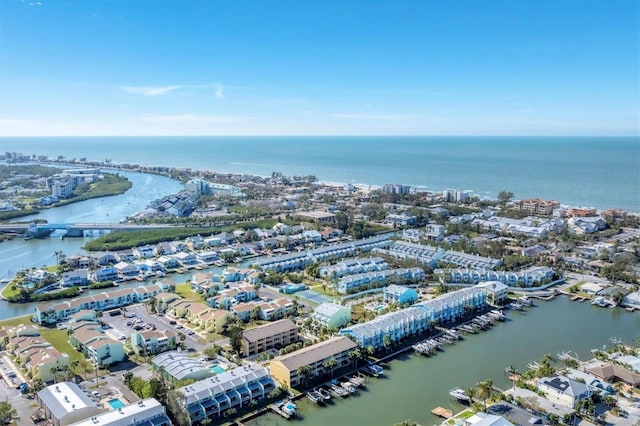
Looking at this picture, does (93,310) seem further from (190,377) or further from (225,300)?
(190,377)

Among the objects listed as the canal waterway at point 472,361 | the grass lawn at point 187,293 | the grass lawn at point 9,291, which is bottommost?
the canal waterway at point 472,361

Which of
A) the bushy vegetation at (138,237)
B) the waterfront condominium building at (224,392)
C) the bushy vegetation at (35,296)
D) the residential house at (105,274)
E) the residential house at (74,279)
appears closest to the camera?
the waterfront condominium building at (224,392)

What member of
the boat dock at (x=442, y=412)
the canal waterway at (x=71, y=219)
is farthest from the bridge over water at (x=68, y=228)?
the boat dock at (x=442, y=412)

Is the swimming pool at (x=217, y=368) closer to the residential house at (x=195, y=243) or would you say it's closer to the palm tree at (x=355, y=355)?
the palm tree at (x=355, y=355)

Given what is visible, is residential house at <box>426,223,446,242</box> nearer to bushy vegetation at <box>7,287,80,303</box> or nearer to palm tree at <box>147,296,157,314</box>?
palm tree at <box>147,296,157,314</box>

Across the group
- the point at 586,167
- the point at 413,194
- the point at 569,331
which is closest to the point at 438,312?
the point at 569,331

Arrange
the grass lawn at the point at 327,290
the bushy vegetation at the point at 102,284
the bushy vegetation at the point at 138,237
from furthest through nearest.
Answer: the bushy vegetation at the point at 138,237
the bushy vegetation at the point at 102,284
the grass lawn at the point at 327,290
